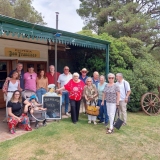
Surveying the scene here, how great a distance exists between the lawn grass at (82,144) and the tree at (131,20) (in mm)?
10533

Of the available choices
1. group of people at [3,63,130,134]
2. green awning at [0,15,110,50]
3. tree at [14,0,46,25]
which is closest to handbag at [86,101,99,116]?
group of people at [3,63,130,134]

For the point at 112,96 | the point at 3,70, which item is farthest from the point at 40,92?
the point at 3,70

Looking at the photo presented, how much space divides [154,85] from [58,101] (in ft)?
14.6

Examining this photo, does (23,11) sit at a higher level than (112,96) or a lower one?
higher

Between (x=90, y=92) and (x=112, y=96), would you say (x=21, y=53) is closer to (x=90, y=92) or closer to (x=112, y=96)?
(x=90, y=92)

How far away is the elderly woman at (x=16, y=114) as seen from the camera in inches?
187

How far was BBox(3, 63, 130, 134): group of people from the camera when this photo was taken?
192 inches

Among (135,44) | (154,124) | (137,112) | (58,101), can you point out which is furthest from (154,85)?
(58,101)

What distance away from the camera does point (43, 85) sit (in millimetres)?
5926

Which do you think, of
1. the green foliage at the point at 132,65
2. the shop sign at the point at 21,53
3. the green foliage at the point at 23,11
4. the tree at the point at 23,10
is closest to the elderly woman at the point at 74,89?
the green foliage at the point at 132,65

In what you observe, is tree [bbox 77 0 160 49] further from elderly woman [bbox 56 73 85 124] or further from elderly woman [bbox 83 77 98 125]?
elderly woman [bbox 56 73 85 124]

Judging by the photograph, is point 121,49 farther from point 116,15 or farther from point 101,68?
point 116,15

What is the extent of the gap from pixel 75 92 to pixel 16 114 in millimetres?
1676

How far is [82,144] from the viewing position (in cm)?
427
